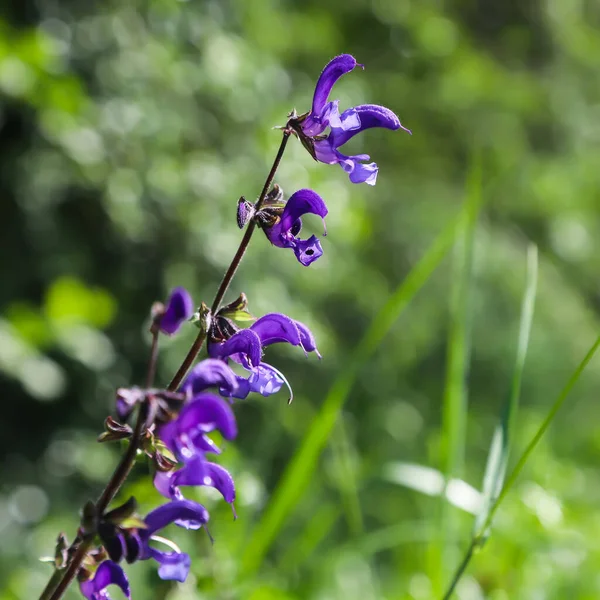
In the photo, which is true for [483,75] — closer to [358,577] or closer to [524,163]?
[524,163]

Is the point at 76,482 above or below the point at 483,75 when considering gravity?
below

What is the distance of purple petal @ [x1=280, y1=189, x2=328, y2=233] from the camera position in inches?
36.1

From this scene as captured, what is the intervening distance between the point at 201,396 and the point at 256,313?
4.74 feet

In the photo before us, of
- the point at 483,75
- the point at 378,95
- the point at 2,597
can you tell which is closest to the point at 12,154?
the point at 2,597

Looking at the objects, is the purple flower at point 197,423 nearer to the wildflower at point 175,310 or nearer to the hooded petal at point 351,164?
the wildflower at point 175,310

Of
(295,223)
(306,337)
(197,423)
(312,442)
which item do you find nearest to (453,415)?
(312,442)

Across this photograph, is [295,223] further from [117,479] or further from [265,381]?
[117,479]

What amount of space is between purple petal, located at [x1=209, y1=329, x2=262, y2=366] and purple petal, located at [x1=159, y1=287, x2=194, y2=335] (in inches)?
2.4

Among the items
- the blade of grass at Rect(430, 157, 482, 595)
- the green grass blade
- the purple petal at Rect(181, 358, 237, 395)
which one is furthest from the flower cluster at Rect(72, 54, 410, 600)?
the blade of grass at Rect(430, 157, 482, 595)

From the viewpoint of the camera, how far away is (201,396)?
0.73 m

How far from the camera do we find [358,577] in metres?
2.08

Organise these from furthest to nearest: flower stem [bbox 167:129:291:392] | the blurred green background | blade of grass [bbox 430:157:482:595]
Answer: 1. the blurred green background
2. blade of grass [bbox 430:157:482:595]
3. flower stem [bbox 167:129:291:392]

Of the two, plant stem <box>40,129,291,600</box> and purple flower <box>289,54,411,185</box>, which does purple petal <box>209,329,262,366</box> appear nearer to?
plant stem <box>40,129,291,600</box>

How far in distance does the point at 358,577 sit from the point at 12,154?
1607 millimetres
